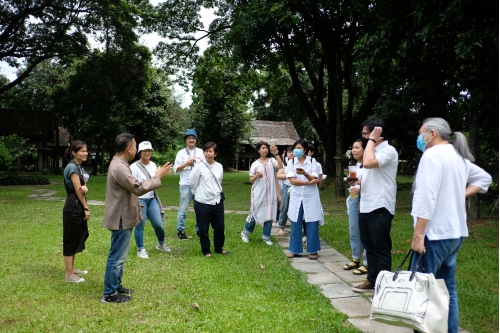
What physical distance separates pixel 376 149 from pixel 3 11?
61.8 feet

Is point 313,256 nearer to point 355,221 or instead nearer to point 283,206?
point 355,221

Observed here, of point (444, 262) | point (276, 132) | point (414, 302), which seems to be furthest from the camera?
point (276, 132)

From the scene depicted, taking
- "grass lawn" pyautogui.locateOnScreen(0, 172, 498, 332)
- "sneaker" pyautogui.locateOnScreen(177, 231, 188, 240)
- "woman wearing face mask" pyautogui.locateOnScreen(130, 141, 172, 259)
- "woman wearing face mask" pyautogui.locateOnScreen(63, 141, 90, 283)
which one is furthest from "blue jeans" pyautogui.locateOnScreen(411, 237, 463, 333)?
"sneaker" pyautogui.locateOnScreen(177, 231, 188, 240)

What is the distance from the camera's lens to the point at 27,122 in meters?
32.8

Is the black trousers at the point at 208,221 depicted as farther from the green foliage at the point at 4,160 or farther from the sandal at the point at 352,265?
the green foliage at the point at 4,160

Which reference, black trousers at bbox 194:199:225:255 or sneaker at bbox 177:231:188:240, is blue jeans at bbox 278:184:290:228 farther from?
black trousers at bbox 194:199:225:255

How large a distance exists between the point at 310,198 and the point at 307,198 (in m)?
0.05

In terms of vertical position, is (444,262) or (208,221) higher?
(444,262)

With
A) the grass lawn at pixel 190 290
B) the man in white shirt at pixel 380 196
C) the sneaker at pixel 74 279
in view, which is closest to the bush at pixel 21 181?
the grass lawn at pixel 190 290

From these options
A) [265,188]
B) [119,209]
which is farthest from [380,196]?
[265,188]

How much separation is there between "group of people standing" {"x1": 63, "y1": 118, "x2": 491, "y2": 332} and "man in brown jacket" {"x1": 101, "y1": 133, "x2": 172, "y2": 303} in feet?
0.03

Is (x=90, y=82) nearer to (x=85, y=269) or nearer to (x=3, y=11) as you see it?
(x=3, y=11)

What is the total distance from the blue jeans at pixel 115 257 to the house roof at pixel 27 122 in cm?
3242

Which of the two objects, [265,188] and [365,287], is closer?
[365,287]
